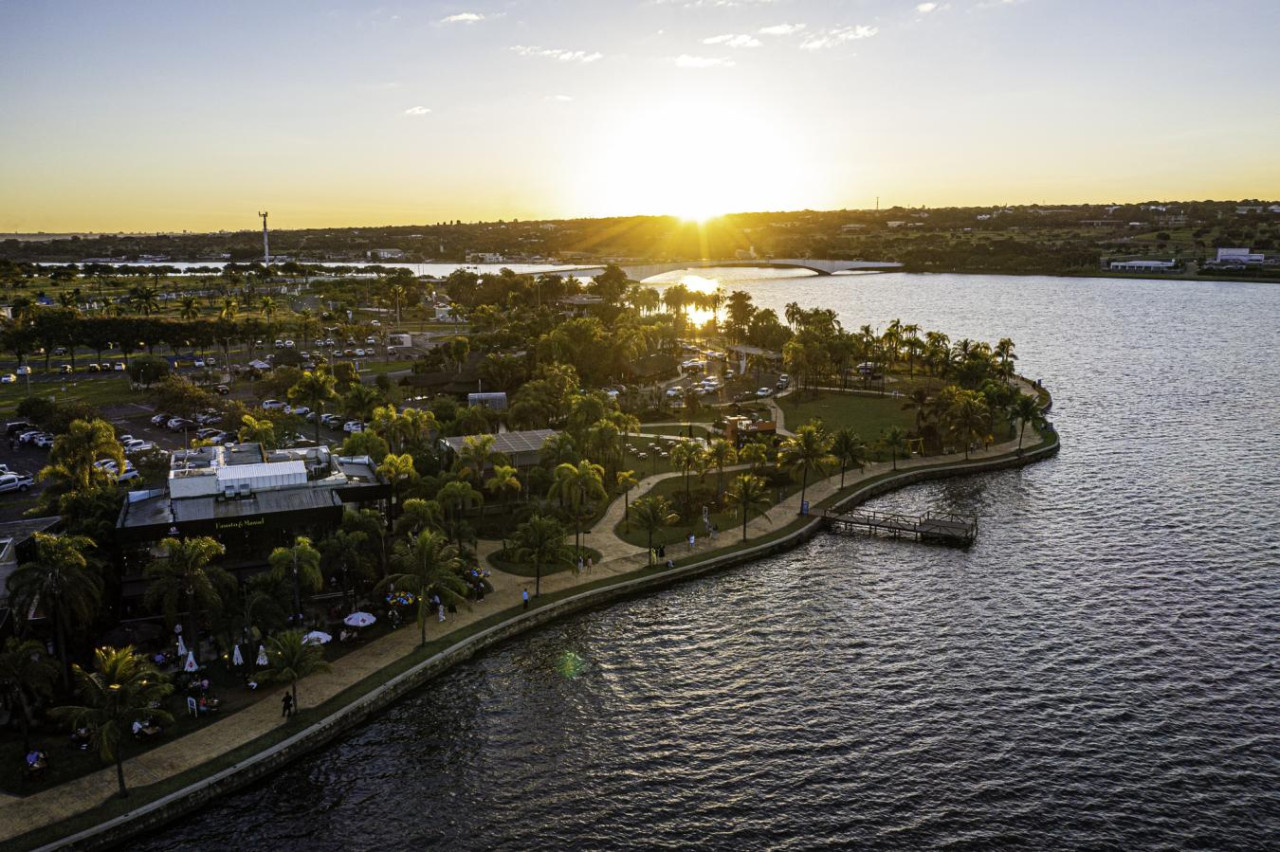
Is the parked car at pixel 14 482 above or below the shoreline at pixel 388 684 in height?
above

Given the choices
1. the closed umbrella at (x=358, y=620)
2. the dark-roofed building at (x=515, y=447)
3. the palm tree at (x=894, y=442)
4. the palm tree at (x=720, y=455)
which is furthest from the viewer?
the palm tree at (x=894, y=442)

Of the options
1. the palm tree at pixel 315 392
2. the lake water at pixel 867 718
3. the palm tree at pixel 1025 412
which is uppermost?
the palm tree at pixel 315 392

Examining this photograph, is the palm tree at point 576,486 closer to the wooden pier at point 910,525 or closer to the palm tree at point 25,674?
the wooden pier at point 910,525

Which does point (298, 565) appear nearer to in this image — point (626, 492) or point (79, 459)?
point (79, 459)

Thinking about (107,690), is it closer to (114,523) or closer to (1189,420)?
(114,523)

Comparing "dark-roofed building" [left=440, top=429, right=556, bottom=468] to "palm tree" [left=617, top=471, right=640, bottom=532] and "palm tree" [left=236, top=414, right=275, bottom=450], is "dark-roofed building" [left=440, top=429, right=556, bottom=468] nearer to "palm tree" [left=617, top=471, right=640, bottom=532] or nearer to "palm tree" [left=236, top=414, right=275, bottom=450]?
"palm tree" [left=617, top=471, right=640, bottom=532]

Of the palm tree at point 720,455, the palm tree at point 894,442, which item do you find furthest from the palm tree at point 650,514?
the palm tree at point 894,442

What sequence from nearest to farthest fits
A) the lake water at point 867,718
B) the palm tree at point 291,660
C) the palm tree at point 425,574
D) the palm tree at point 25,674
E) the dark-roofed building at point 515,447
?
the lake water at point 867,718 → the palm tree at point 25,674 → the palm tree at point 291,660 → the palm tree at point 425,574 → the dark-roofed building at point 515,447

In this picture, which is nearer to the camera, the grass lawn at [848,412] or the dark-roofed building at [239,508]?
the dark-roofed building at [239,508]
